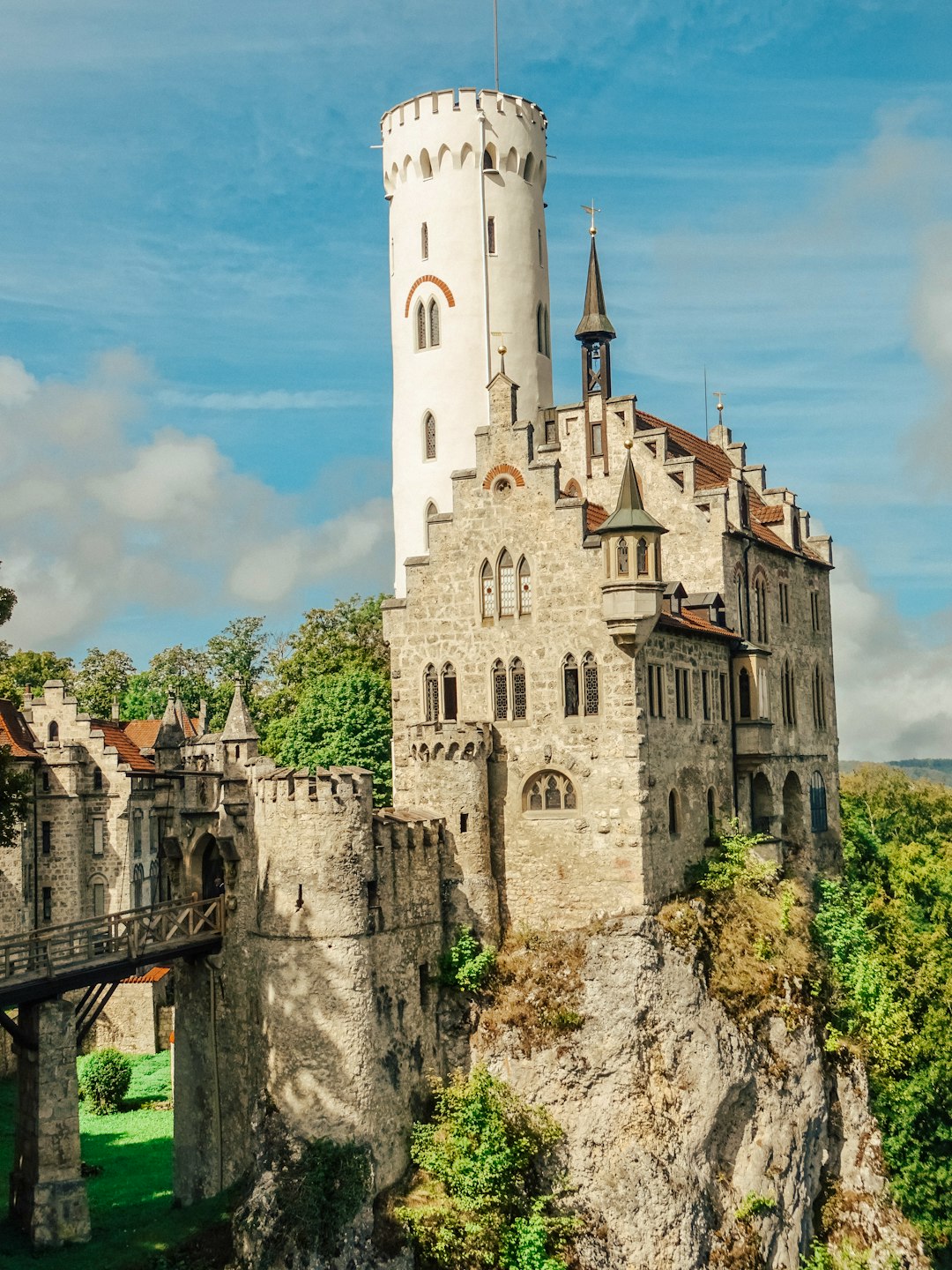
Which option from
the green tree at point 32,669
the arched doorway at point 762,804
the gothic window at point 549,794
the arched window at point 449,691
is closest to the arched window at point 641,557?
the gothic window at point 549,794

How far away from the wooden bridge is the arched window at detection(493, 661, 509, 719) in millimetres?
9690

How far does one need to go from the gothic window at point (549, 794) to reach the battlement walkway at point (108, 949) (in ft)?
30.2

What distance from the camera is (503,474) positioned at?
4250cm

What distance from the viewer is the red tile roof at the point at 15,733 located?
59.8m

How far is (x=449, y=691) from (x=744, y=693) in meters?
10.9

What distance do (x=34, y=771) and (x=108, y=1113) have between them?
53.0 feet

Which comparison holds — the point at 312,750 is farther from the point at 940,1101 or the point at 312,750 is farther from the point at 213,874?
the point at 940,1101

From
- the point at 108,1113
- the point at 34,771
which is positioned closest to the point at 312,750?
the point at 34,771

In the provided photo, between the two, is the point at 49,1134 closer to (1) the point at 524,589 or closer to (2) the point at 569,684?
(2) the point at 569,684

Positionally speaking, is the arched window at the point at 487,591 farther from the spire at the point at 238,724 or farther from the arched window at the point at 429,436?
the spire at the point at 238,724

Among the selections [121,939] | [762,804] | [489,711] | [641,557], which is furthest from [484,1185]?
[762,804]

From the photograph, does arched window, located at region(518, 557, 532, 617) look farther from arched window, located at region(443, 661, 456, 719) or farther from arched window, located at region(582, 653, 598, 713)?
arched window, located at region(443, 661, 456, 719)

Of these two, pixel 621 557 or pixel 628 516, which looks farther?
pixel 621 557

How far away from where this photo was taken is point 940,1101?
50188 millimetres
